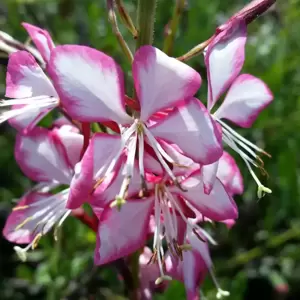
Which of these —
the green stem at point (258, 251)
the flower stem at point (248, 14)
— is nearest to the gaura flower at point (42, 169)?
the flower stem at point (248, 14)

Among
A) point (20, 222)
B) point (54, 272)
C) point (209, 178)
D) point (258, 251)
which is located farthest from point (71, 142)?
point (258, 251)

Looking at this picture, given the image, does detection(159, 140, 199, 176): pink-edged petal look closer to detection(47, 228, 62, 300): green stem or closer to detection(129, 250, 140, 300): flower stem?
detection(129, 250, 140, 300): flower stem

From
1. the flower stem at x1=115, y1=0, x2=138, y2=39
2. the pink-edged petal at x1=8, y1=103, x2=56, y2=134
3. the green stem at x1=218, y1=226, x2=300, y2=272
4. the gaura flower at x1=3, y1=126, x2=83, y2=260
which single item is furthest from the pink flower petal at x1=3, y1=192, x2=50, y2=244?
the green stem at x1=218, y1=226, x2=300, y2=272

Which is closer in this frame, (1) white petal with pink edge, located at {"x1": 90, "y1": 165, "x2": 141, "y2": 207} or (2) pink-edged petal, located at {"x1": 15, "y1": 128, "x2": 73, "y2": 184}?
(1) white petal with pink edge, located at {"x1": 90, "y1": 165, "x2": 141, "y2": 207}

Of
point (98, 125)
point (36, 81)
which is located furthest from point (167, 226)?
point (36, 81)

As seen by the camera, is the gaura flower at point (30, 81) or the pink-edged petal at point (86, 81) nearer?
the pink-edged petal at point (86, 81)

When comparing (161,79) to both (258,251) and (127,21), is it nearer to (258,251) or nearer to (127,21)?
(127,21)

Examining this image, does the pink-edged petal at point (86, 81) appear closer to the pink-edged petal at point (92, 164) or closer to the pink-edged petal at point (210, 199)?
the pink-edged petal at point (92, 164)
